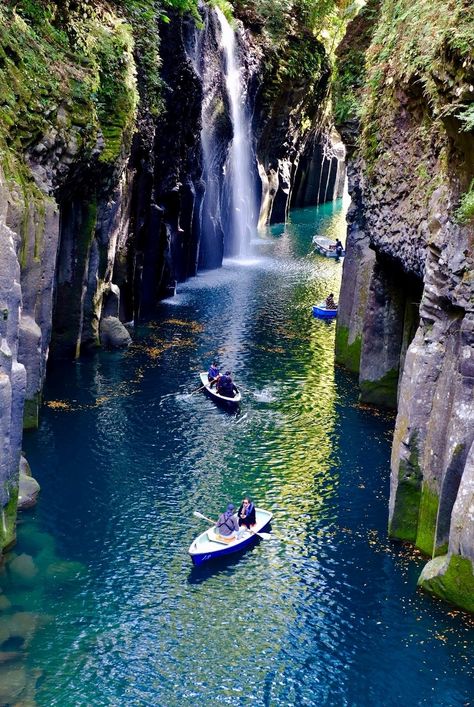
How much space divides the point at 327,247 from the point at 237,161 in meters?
8.57

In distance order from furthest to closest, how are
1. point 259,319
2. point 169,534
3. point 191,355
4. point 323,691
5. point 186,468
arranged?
point 259,319 → point 191,355 → point 186,468 → point 169,534 → point 323,691

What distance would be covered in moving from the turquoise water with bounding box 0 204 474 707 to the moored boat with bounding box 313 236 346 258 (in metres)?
29.0

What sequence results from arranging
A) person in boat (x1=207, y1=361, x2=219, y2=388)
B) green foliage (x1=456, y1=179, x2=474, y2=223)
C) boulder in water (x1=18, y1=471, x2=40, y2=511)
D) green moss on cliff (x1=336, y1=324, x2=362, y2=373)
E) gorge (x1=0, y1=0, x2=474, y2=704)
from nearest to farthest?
gorge (x1=0, y1=0, x2=474, y2=704)
green foliage (x1=456, y1=179, x2=474, y2=223)
boulder in water (x1=18, y1=471, x2=40, y2=511)
person in boat (x1=207, y1=361, x2=219, y2=388)
green moss on cliff (x1=336, y1=324, x2=362, y2=373)

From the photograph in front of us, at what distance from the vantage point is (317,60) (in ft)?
216

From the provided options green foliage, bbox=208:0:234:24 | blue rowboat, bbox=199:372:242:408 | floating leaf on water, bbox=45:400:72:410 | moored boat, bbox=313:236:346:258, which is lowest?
floating leaf on water, bbox=45:400:72:410

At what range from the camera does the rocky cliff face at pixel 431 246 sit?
1936 centimetres

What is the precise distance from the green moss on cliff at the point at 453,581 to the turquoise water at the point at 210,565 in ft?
1.13

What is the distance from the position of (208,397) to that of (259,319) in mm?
12039

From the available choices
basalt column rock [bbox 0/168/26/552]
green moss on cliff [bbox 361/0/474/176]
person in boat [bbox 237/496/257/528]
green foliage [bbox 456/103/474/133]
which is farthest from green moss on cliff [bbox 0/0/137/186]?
green foliage [bbox 456/103/474/133]

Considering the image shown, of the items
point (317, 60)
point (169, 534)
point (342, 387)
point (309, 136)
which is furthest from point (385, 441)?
point (309, 136)

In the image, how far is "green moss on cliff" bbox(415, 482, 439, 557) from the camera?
21125mm

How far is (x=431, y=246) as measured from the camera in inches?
865

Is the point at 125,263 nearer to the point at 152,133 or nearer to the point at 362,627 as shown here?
the point at 152,133

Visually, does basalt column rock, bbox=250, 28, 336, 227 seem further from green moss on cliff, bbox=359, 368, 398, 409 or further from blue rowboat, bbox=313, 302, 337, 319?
green moss on cliff, bbox=359, 368, 398, 409
